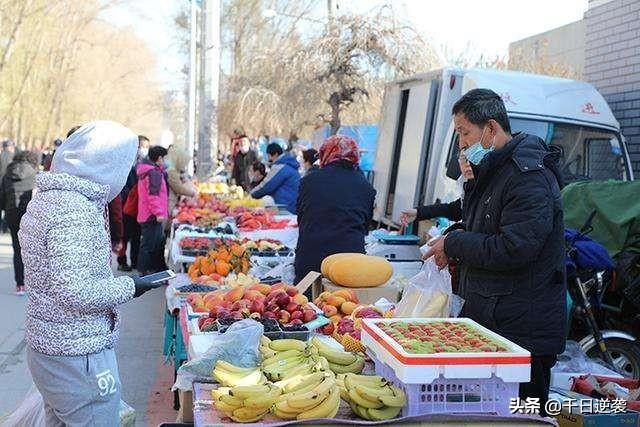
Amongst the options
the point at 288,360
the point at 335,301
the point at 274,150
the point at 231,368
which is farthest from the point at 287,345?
the point at 274,150

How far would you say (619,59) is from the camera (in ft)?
30.8

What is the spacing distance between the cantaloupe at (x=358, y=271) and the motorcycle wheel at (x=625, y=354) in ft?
6.40

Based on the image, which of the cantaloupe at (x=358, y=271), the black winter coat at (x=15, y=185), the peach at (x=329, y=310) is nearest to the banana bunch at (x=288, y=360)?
the peach at (x=329, y=310)

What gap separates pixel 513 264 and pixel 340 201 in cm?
259

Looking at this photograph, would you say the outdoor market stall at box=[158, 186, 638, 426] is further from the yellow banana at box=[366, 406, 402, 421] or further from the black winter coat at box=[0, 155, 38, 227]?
the black winter coat at box=[0, 155, 38, 227]

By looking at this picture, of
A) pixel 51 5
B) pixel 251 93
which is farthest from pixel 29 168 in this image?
pixel 51 5

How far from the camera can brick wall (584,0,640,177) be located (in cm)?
905

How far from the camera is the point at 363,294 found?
18.7 ft

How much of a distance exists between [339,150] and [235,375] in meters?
2.91

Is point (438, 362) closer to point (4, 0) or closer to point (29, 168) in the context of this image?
point (29, 168)

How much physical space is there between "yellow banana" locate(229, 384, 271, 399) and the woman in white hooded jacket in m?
0.65

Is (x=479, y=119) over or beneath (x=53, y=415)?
over

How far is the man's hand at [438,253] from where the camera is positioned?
3814mm

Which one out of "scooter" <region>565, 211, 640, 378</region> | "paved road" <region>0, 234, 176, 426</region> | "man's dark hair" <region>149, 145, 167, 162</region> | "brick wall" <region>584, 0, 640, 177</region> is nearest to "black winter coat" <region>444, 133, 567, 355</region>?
"scooter" <region>565, 211, 640, 378</region>
